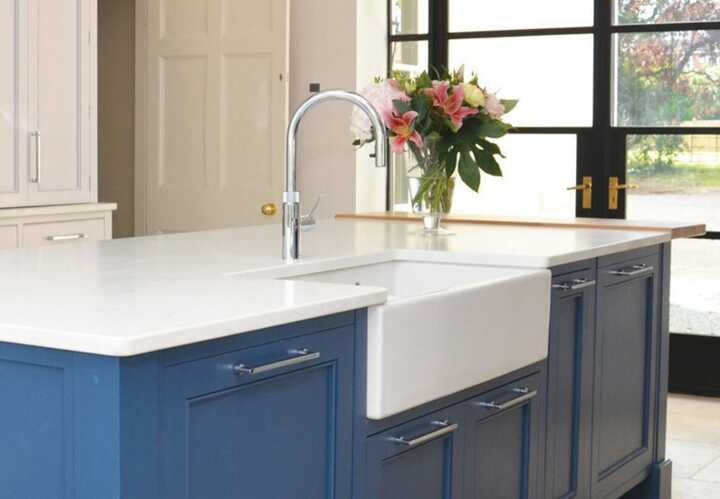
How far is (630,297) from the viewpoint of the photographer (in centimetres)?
372

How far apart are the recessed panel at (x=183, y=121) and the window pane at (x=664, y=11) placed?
2.14 metres

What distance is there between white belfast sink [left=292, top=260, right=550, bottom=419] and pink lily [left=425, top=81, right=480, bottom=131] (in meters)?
0.56

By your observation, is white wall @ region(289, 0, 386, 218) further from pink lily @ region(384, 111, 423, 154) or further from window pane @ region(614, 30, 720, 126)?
pink lily @ region(384, 111, 423, 154)

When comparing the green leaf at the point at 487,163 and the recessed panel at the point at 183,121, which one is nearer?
the green leaf at the point at 487,163

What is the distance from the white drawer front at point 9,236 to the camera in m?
4.77

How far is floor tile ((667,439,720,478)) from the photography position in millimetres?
4582

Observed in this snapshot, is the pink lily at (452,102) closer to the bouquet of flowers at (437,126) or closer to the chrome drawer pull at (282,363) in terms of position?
the bouquet of flowers at (437,126)

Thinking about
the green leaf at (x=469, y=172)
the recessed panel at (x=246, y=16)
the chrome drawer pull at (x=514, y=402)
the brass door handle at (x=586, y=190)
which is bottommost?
the chrome drawer pull at (x=514, y=402)

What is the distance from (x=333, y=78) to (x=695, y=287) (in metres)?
2.10

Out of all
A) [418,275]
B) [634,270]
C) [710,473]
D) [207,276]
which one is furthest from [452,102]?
[710,473]

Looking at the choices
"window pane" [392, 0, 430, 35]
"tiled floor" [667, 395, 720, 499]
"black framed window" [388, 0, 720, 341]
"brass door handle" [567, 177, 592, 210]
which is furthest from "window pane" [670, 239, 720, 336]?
"window pane" [392, 0, 430, 35]

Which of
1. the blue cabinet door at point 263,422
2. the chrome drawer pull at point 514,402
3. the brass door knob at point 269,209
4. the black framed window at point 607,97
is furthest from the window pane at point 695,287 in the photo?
the blue cabinet door at point 263,422

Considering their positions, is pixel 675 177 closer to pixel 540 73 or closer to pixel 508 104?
pixel 540 73

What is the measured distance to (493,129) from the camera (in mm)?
3529
